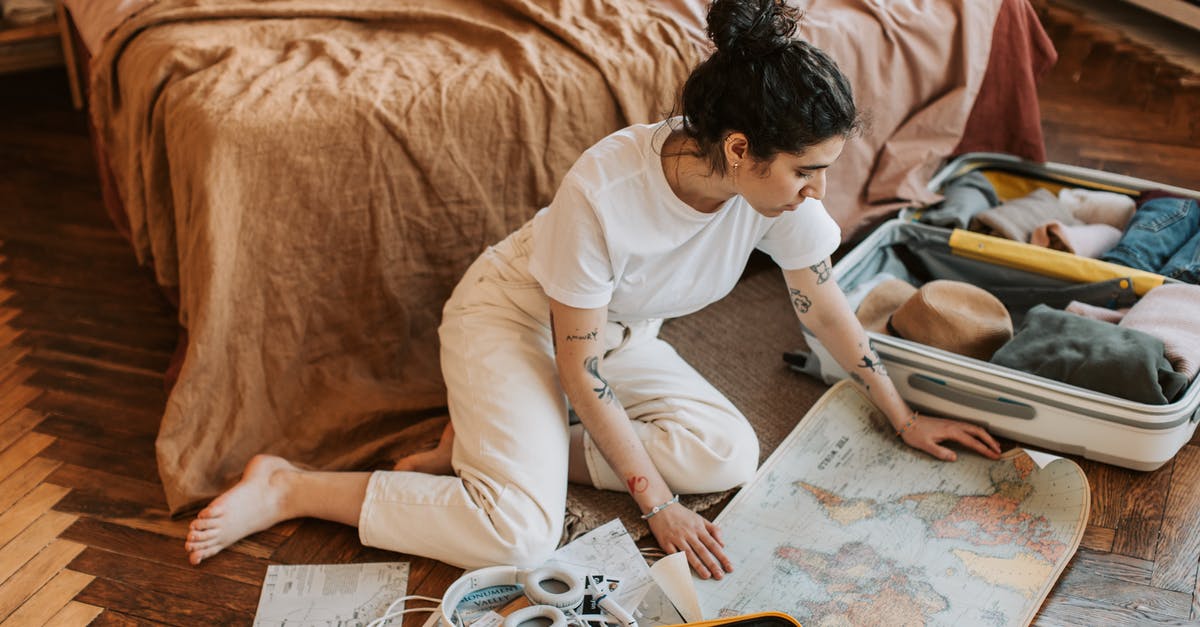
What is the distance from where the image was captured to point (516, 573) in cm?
135

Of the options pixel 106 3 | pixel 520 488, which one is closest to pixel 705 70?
pixel 520 488

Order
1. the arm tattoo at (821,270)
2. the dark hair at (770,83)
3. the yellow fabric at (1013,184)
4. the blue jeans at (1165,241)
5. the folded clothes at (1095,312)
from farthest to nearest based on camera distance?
the yellow fabric at (1013,184) < the blue jeans at (1165,241) < the folded clothes at (1095,312) < the arm tattoo at (821,270) < the dark hair at (770,83)

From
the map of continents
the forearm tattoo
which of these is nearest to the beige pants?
the map of continents

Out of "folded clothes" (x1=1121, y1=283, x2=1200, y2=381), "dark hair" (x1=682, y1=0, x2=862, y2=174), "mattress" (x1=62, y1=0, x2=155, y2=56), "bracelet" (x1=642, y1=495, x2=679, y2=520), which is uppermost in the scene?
"dark hair" (x1=682, y1=0, x2=862, y2=174)

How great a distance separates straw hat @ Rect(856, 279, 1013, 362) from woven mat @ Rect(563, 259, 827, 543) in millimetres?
184

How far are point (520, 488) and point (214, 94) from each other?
0.80 m

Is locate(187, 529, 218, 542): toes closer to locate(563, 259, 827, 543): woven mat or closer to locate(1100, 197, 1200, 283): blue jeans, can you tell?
locate(563, 259, 827, 543): woven mat

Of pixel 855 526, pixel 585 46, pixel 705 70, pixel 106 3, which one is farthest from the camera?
pixel 106 3

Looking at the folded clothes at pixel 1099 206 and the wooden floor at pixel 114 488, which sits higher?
the folded clothes at pixel 1099 206

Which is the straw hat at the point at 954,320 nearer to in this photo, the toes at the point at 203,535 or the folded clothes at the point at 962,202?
the folded clothes at the point at 962,202

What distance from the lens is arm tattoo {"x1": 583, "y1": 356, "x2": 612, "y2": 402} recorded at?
1380mm

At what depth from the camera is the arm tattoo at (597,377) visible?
4.53 ft

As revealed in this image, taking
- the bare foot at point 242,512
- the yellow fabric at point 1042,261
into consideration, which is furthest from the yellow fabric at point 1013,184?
the bare foot at point 242,512

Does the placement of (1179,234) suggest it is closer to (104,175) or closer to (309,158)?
(309,158)
